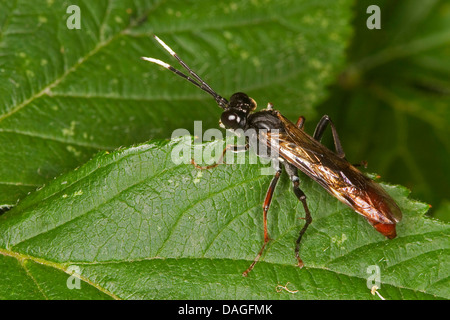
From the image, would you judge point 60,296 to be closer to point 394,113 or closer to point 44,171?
point 44,171

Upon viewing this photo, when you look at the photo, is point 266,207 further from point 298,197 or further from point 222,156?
point 222,156

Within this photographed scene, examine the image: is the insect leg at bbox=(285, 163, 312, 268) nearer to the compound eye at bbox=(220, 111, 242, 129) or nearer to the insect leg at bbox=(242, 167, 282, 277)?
the insect leg at bbox=(242, 167, 282, 277)

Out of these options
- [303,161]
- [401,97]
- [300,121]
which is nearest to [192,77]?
[300,121]

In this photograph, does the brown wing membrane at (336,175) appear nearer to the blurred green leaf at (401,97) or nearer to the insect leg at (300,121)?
the insect leg at (300,121)

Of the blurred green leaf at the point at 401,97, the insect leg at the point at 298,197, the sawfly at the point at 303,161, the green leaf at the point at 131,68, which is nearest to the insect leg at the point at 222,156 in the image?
the sawfly at the point at 303,161

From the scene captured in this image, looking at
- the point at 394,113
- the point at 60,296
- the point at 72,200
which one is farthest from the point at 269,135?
the point at 394,113

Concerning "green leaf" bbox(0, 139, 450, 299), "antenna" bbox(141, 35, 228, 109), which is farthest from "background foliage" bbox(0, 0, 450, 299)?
"antenna" bbox(141, 35, 228, 109)
